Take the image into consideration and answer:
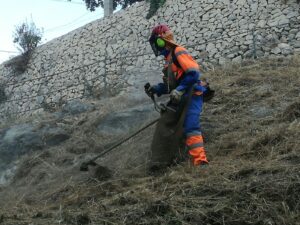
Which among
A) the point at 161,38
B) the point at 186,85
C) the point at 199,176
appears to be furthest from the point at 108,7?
the point at 199,176

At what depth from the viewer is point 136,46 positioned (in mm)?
17922

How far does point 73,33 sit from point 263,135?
15560 millimetres

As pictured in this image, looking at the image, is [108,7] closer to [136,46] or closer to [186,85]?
[136,46]

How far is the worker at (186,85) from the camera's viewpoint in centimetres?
593

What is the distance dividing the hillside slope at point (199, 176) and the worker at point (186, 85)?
218 mm

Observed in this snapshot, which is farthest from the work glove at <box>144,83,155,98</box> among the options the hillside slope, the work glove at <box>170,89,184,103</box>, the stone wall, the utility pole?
the utility pole

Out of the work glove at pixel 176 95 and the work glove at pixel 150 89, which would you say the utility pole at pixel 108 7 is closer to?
the work glove at pixel 150 89

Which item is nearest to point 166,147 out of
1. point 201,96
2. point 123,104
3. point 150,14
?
point 201,96

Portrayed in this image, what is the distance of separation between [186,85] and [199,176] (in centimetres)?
122

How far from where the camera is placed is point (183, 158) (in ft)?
20.3

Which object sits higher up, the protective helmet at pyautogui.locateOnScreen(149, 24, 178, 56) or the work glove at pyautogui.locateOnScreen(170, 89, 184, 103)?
the protective helmet at pyautogui.locateOnScreen(149, 24, 178, 56)

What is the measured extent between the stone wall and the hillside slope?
3.51 m

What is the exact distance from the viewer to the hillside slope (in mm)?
4273

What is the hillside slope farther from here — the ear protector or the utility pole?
the utility pole
